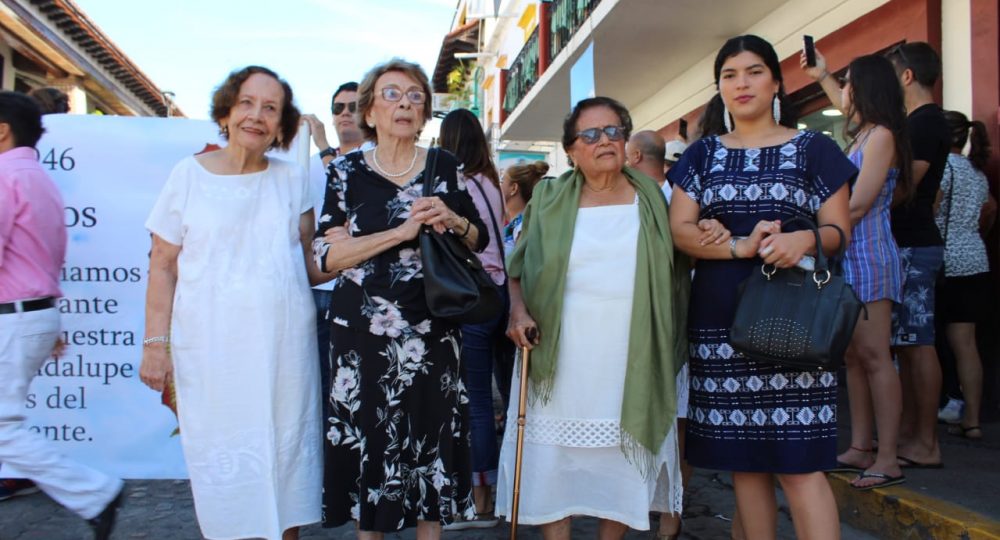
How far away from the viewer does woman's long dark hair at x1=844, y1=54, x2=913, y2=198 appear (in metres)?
3.64

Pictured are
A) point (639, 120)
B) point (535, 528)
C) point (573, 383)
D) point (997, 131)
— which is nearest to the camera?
point (573, 383)

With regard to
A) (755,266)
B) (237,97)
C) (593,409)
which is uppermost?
(237,97)

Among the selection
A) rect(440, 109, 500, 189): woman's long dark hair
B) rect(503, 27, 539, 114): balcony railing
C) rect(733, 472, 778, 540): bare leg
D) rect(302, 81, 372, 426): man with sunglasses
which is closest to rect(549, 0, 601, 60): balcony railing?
rect(503, 27, 539, 114): balcony railing

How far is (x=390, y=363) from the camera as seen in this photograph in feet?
9.30

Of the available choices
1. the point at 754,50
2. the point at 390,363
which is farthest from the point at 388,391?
the point at 754,50

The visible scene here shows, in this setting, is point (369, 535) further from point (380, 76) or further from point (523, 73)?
point (523, 73)

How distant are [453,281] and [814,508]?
4.65 ft

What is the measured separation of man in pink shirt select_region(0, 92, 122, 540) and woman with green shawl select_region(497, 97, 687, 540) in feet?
5.74

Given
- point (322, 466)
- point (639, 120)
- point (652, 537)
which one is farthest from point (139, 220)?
point (639, 120)

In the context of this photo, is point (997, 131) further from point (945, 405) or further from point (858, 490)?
point (858, 490)

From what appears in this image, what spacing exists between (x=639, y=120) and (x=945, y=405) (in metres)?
7.94

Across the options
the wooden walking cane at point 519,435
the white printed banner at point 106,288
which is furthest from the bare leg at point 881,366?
the white printed banner at point 106,288

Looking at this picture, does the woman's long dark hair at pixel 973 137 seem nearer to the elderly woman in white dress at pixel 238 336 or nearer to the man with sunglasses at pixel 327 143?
the man with sunglasses at pixel 327 143

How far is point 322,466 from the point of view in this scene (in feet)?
10.00
